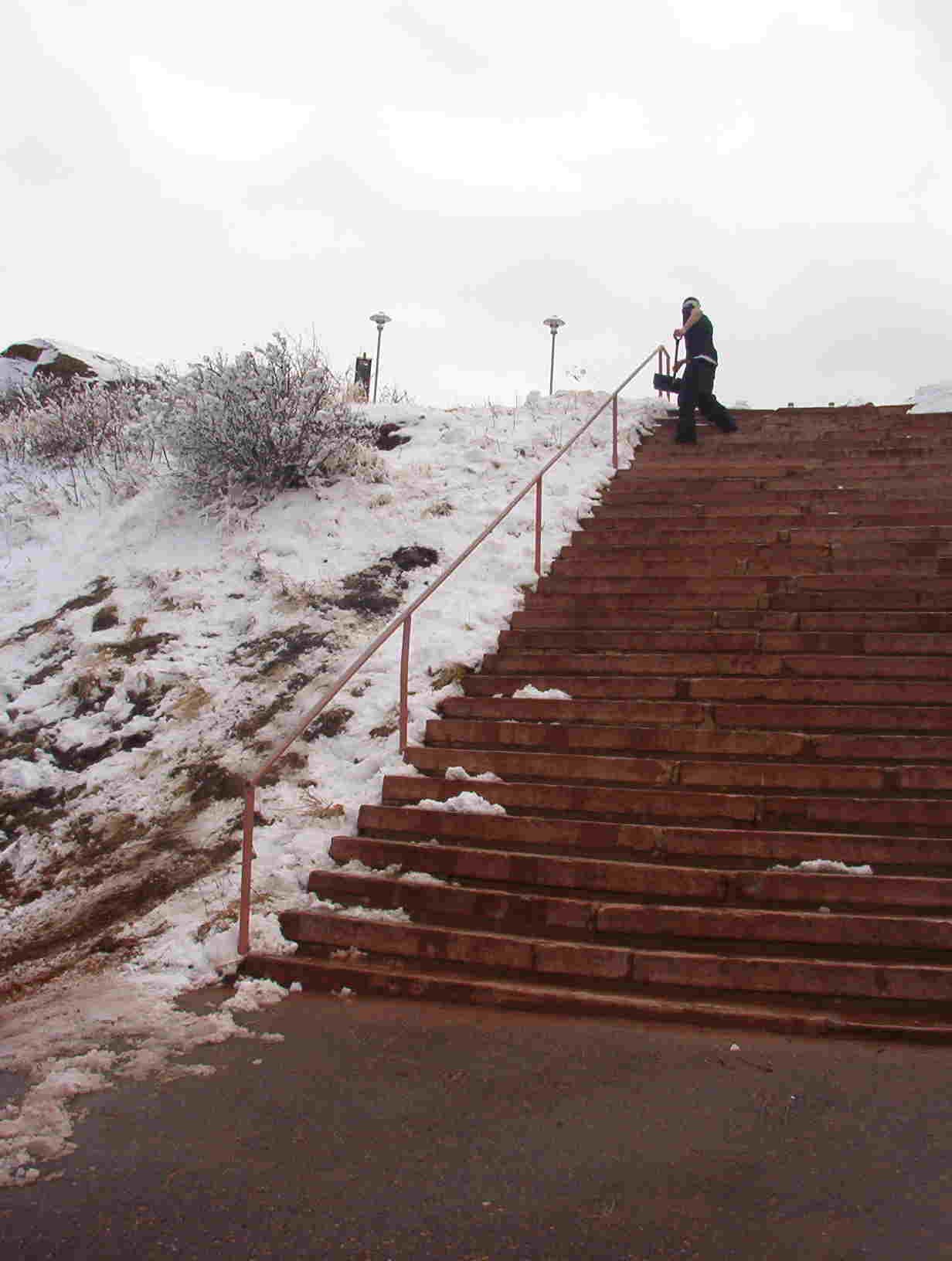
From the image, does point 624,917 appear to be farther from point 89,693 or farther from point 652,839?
point 89,693

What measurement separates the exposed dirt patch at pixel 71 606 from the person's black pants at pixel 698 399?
664 cm

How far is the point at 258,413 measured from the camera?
1141 cm

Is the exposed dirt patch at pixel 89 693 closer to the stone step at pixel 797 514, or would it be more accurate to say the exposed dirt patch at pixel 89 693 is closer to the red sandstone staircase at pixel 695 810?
the red sandstone staircase at pixel 695 810

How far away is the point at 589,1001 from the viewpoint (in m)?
4.53

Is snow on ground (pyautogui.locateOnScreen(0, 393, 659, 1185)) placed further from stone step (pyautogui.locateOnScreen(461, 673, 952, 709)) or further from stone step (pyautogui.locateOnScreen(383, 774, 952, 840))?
stone step (pyautogui.locateOnScreen(461, 673, 952, 709))

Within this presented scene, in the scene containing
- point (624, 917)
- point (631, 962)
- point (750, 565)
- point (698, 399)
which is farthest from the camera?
point (698, 399)

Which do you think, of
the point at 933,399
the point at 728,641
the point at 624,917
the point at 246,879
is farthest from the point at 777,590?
the point at 933,399

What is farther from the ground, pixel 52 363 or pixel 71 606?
pixel 52 363

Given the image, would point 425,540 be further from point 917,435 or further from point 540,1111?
point 540,1111

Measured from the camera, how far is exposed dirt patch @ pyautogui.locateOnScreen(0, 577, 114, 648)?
376 inches

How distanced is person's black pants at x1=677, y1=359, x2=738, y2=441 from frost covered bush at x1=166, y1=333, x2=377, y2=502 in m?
3.78

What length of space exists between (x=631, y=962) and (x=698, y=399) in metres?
9.14

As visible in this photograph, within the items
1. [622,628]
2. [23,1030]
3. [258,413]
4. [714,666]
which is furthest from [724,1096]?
→ [258,413]

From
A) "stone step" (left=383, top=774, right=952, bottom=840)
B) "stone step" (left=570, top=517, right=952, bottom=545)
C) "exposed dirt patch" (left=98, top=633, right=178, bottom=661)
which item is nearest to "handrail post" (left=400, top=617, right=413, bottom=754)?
"stone step" (left=383, top=774, right=952, bottom=840)
